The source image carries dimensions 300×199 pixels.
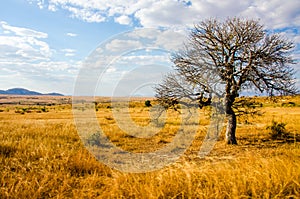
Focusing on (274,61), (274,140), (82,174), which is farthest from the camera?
(274,140)

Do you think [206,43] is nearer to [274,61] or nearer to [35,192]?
[274,61]

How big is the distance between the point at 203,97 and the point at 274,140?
532cm

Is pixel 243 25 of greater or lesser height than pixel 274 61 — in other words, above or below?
above

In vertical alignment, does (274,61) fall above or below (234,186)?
above

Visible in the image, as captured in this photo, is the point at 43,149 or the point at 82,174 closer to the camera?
the point at 82,174

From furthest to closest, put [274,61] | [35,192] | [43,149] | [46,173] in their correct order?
[274,61] → [43,149] → [46,173] → [35,192]

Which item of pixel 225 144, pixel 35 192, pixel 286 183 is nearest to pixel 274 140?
pixel 225 144

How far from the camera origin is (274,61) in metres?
13.2

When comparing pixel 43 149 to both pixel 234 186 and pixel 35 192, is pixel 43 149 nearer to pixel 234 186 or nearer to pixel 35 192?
pixel 35 192

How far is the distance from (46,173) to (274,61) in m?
12.3

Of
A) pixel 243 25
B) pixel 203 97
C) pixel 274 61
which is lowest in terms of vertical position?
pixel 203 97

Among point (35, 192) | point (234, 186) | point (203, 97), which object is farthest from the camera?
point (203, 97)

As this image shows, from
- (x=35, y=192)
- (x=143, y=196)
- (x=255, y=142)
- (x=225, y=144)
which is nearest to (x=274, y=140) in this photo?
(x=255, y=142)

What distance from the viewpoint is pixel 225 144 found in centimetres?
1388
